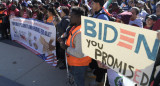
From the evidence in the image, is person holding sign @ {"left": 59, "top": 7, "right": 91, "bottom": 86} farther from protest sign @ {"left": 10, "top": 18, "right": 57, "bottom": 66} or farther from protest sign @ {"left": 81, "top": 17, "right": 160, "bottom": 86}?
protest sign @ {"left": 10, "top": 18, "right": 57, "bottom": 66}

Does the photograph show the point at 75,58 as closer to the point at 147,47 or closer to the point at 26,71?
the point at 147,47

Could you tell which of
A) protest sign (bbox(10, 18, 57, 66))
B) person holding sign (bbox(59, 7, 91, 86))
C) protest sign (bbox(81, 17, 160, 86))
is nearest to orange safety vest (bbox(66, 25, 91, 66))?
person holding sign (bbox(59, 7, 91, 86))

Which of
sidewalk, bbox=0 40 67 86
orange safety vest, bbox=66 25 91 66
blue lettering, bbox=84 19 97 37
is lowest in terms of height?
sidewalk, bbox=0 40 67 86

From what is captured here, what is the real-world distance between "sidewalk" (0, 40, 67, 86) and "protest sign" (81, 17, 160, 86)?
1765 mm

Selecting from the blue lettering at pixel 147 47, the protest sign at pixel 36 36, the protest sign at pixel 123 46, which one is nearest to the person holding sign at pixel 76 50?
the protest sign at pixel 123 46

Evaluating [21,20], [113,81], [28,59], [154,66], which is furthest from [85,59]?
[21,20]

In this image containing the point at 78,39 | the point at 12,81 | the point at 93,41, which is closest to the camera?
the point at 93,41

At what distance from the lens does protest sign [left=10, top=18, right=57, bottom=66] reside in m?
4.18

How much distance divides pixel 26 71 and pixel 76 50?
7.26 ft

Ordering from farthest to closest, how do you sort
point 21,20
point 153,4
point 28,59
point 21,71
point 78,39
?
point 153,4 < point 21,20 < point 28,59 < point 21,71 < point 78,39

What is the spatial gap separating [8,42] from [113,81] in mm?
5034

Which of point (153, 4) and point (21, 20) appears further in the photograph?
point (153, 4)

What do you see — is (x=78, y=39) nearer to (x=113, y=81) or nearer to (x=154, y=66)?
(x=113, y=81)

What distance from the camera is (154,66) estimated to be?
160 cm
